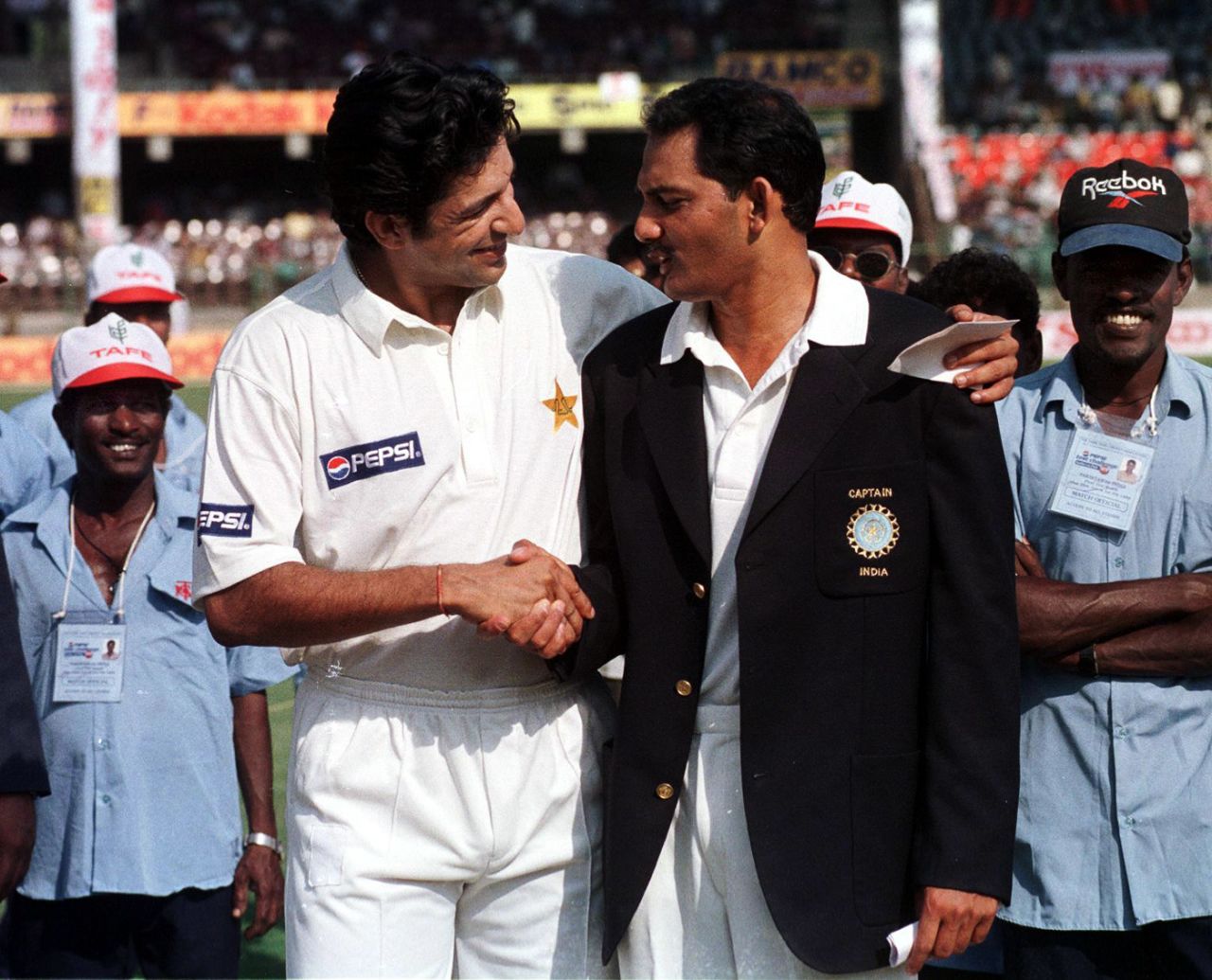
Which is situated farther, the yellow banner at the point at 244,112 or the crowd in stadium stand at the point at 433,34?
the crowd in stadium stand at the point at 433,34

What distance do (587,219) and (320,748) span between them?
31.0 metres

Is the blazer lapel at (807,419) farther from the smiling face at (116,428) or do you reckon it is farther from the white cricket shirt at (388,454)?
the smiling face at (116,428)

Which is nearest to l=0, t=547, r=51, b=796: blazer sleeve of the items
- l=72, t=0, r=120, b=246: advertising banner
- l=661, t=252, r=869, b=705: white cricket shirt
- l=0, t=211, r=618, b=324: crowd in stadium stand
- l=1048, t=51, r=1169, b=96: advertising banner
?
l=661, t=252, r=869, b=705: white cricket shirt

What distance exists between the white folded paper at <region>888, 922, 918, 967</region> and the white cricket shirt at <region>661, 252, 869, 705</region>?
46 centimetres

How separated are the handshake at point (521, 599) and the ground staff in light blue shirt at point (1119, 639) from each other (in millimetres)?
920

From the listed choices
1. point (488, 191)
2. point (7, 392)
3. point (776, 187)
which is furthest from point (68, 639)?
point (7, 392)

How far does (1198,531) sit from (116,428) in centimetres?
265

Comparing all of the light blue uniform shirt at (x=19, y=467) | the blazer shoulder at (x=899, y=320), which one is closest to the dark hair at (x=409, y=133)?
the blazer shoulder at (x=899, y=320)

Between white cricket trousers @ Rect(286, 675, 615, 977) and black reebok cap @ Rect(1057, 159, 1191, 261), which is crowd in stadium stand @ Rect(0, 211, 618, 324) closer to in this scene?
black reebok cap @ Rect(1057, 159, 1191, 261)

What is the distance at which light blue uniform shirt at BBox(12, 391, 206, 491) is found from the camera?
17.5 ft

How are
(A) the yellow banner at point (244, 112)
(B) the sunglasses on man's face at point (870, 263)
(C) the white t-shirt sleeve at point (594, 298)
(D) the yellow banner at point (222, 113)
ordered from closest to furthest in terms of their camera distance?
(C) the white t-shirt sleeve at point (594, 298) < (B) the sunglasses on man's face at point (870, 263) < (A) the yellow banner at point (244, 112) < (D) the yellow banner at point (222, 113)

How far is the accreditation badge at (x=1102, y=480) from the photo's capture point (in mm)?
3305

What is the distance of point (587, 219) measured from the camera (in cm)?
3350

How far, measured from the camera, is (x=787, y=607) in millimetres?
2805
